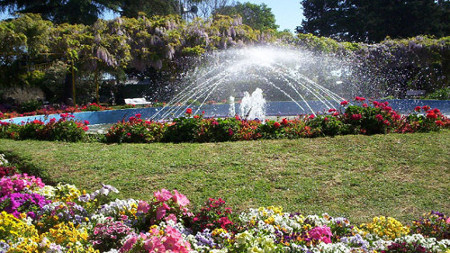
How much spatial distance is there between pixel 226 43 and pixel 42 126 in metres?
13.0

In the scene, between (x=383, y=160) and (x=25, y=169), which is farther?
(x=25, y=169)

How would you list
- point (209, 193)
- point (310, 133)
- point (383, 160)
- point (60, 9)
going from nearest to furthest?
point (209, 193) < point (383, 160) < point (310, 133) < point (60, 9)

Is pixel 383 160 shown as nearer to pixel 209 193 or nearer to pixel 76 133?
pixel 209 193

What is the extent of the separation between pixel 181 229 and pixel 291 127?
13.7ft

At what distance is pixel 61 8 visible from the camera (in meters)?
22.2

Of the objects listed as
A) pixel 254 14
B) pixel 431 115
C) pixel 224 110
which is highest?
pixel 254 14

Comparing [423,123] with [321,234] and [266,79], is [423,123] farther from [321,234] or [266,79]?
[266,79]

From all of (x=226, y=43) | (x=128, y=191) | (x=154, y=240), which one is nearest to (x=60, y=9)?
(x=226, y=43)

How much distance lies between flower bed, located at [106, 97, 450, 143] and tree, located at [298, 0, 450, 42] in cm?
2649

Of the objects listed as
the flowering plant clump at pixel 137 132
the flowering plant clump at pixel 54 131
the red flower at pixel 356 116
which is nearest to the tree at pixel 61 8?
the flowering plant clump at pixel 54 131

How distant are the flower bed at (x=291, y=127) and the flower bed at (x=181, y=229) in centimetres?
327

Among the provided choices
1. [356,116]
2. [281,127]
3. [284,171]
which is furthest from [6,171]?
[356,116]

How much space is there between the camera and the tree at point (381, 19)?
30.4 m

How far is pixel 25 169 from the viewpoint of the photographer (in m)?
5.85
